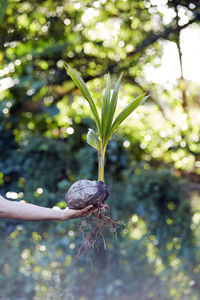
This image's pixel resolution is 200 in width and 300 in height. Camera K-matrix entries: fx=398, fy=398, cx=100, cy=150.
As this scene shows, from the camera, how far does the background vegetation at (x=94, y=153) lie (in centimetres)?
260

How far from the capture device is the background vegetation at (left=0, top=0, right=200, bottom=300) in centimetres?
260

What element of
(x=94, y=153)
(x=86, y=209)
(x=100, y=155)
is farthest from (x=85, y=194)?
(x=94, y=153)

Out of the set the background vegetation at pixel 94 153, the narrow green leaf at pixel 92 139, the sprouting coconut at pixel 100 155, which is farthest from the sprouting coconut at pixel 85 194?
the background vegetation at pixel 94 153

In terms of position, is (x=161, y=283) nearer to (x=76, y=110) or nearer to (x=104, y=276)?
(x=104, y=276)

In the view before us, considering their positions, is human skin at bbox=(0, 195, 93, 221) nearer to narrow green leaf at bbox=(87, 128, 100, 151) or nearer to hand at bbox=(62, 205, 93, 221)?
hand at bbox=(62, 205, 93, 221)

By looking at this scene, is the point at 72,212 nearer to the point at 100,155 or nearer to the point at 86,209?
the point at 86,209

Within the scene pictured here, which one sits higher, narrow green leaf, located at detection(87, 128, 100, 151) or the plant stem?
narrow green leaf, located at detection(87, 128, 100, 151)

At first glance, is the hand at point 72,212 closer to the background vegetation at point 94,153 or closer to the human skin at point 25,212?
the human skin at point 25,212

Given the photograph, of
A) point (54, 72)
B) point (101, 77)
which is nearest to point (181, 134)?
point (101, 77)

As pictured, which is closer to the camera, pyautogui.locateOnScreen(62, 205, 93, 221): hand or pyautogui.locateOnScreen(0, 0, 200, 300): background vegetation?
pyautogui.locateOnScreen(62, 205, 93, 221): hand

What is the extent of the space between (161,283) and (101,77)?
4.93ft

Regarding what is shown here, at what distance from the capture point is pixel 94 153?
2.53 metres

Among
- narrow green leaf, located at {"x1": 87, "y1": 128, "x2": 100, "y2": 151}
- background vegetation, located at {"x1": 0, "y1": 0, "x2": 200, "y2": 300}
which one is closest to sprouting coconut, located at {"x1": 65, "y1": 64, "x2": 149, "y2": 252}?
narrow green leaf, located at {"x1": 87, "y1": 128, "x2": 100, "y2": 151}

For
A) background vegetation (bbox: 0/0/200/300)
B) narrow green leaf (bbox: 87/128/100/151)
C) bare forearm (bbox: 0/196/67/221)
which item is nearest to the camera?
bare forearm (bbox: 0/196/67/221)
